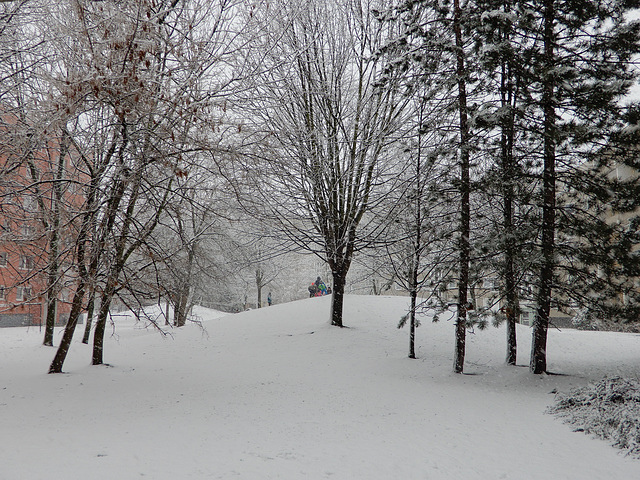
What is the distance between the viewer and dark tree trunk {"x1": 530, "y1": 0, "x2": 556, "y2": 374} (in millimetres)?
9321

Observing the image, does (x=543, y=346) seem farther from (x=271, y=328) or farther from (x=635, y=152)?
(x=271, y=328)

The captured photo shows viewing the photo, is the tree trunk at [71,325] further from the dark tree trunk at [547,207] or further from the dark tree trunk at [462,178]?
the dark tree trunk at [547,207]

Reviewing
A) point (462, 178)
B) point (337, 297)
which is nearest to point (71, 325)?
point (337, 297)

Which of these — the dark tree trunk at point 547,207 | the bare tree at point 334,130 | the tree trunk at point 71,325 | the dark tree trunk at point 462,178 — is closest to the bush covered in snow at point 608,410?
the dark tree trunk at point 547,207

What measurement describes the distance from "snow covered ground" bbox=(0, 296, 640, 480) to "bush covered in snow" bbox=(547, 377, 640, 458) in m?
0.23

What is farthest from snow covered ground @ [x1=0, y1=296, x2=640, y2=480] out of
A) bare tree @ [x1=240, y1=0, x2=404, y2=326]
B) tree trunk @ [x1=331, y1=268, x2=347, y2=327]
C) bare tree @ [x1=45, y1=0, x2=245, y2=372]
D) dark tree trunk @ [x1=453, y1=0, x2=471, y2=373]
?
bare tree @ [x1=240, y1=0, x2=404, y2=326]

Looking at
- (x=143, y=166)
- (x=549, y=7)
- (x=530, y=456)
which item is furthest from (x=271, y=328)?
(x=549, y=7)

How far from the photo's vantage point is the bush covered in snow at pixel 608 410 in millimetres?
5945

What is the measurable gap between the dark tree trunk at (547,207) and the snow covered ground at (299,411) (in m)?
0.94

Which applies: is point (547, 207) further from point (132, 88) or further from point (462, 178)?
point (132, 88)

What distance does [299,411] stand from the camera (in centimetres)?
800

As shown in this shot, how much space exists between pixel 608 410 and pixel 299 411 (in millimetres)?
5016

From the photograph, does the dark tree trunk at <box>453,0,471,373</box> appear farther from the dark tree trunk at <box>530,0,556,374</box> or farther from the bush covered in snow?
the bush covered in snow

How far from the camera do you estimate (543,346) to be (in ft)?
34.1
